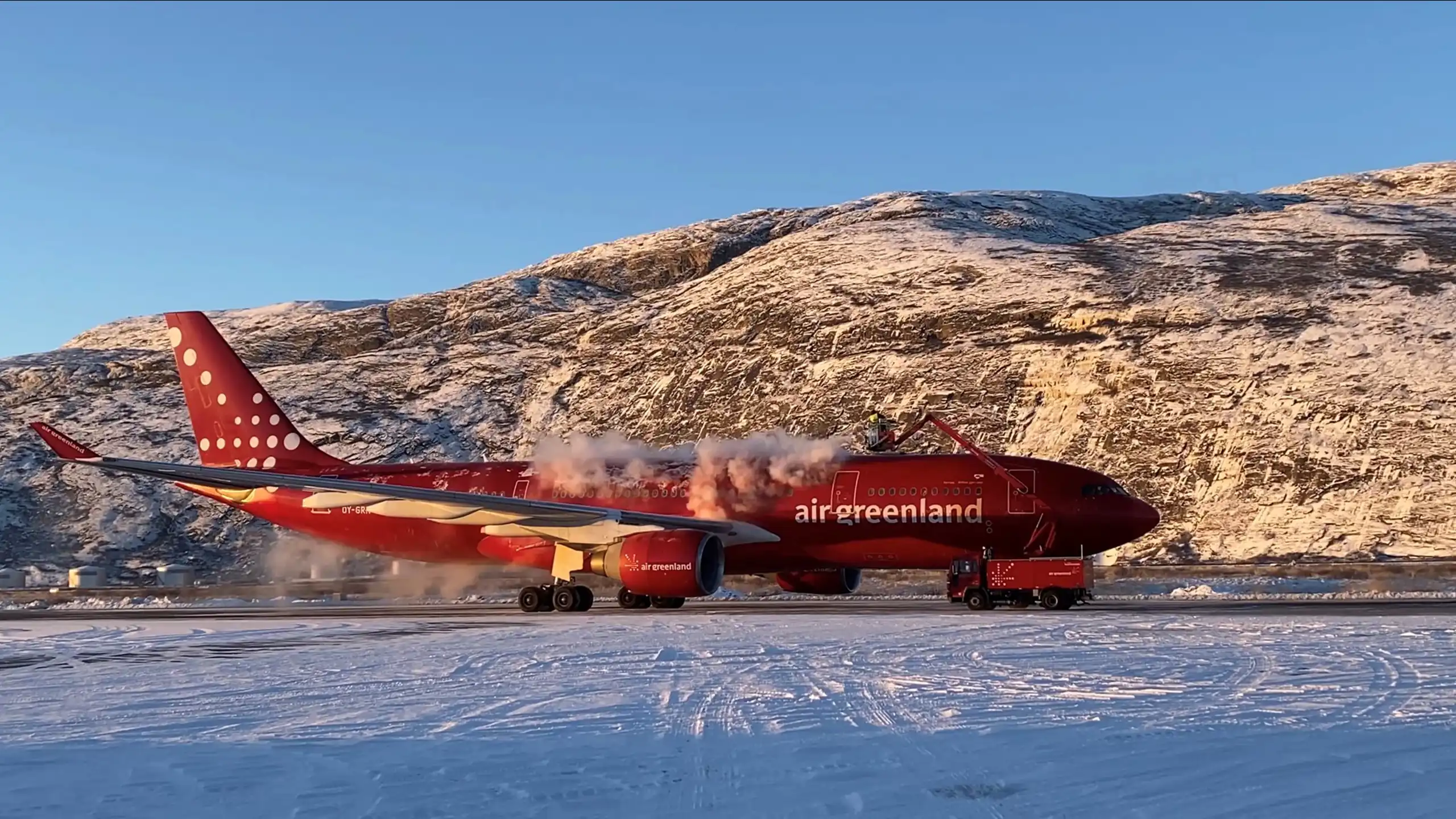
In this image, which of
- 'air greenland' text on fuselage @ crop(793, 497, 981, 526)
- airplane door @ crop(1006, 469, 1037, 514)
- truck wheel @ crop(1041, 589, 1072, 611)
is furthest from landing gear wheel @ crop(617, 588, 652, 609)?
truck wheel @ crop(1041, 589, 1072, 611)

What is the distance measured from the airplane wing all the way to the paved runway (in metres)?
2.03

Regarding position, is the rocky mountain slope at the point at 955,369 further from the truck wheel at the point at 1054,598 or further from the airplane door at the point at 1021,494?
the truck wheel at the point at 1054,598

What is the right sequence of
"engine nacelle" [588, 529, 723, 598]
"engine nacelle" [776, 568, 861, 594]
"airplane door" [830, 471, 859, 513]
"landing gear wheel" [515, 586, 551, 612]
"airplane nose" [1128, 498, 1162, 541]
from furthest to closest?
"engine nacelle" [776, 568, 861, 594] < "landing gear wheel" [515, 586, 551, 612] < "airplane door" [830, 471, 859, 513] < "airplane nose" [1128, 498, 1162, 541] < "engine nacelle" [588, 529, 723, 598]

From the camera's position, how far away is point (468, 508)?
33.5 metres

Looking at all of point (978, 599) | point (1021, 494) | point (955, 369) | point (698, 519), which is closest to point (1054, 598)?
point (978, 599)

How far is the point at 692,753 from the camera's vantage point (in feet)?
34.7

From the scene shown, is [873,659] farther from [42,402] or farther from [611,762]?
[42,402]

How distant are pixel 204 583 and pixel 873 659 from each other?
4896 cm

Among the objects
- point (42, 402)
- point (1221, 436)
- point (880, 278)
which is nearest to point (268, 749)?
point (1221, 436)

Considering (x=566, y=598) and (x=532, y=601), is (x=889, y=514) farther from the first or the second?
(x=532, y=601)

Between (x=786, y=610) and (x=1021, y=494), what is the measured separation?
6338 mm

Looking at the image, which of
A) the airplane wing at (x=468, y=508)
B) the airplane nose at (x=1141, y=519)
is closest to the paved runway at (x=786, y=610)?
the airplane nose at (x=1141, y=519)

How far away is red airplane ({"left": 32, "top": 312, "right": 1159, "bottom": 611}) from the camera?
31.2m

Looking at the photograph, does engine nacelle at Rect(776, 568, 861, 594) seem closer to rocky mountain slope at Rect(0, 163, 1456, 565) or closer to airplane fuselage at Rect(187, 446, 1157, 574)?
airplane fuselage at Rect(187, 446, 1157, 574)
